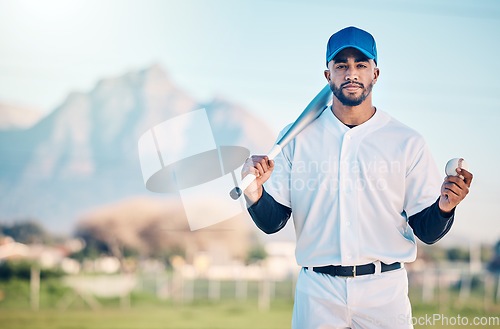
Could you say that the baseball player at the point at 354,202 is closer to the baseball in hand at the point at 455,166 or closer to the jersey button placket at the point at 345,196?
the jersey button placket at the point at 345,196

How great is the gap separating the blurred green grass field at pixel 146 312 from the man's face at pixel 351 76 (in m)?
12.1

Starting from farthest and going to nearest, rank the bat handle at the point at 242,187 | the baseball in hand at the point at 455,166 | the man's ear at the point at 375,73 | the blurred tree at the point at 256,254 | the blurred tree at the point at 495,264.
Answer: the blurred tree at the point at 256,254 < the blurred tree at the point at 495,264 < the man's ear at the point at 375,73 < the bat handle at the point at 242,187 < the baseball in hand at the point at 455,166

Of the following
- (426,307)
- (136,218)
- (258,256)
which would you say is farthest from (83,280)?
(426,307)

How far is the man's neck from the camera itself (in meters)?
2.52

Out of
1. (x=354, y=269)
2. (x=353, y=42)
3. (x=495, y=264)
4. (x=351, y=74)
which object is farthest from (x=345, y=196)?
(x=495, y=264)

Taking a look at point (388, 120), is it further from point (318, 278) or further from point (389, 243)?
point (318, 278)

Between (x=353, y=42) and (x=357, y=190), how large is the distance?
65 centimetres

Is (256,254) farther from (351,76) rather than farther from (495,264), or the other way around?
(351,76)

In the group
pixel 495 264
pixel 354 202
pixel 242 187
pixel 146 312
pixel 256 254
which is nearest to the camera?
pixel 242 187

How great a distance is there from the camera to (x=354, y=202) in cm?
239

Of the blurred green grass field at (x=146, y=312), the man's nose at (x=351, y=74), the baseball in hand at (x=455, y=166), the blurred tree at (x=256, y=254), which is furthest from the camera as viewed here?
the blurred tree at (x=256, y=254)

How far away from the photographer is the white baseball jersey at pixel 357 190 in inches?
92.8

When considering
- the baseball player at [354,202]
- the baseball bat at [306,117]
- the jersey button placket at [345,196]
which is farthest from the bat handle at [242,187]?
the jersey button placket at [345,196]

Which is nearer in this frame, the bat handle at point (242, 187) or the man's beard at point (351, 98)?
the bat handle at point (242, 187)
